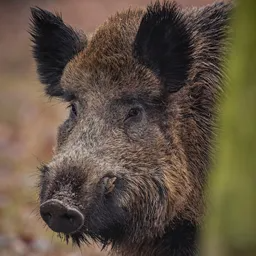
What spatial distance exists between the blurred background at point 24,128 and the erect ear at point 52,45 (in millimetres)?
427

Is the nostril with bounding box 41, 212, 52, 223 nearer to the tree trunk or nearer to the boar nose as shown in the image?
the boar nose

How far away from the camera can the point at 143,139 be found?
695 centimetres

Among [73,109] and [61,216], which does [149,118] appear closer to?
[73,109]

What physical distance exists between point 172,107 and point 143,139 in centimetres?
36

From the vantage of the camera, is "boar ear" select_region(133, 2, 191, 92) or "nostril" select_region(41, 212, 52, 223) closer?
"nostril" select_region(41, 212, 52, 223)

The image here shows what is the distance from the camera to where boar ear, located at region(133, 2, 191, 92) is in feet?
23.1

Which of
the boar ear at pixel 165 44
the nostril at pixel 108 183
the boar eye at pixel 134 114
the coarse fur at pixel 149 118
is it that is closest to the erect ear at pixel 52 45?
the coarse fur at pixel 149 118

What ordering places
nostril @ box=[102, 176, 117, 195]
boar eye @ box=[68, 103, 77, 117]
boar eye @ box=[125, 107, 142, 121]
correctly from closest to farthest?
1. nostril @ box=[102, 176, 117, 195]
2. boar eye @ box=[125, 107, 142, 121]
3. boar eye @ box=[68, 103, 77, 117]

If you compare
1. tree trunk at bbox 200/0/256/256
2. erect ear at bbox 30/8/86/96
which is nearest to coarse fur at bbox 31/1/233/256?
erect ear at bbox 30/8/86/96

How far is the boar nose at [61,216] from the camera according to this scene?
6.17 meters

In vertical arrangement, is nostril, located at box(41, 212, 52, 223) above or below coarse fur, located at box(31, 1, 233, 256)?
below

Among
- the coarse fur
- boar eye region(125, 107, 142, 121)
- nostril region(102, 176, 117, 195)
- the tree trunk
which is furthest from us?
boar eye region(125, 107, 142, 121)

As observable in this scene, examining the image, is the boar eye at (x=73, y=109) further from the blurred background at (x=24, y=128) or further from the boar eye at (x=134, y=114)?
the blurred background at (x=24, y=128)

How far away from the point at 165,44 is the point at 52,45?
101 cm
